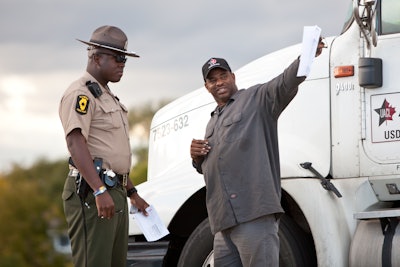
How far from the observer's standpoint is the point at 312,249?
7.36 metres

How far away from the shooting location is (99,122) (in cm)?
641

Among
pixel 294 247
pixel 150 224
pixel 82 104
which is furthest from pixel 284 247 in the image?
pixel 82 104

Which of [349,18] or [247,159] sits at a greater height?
[349,18]

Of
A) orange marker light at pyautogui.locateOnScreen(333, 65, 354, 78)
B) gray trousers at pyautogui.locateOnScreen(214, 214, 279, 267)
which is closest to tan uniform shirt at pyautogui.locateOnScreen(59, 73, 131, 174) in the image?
gray trousers at pyautogui.locateOnScreen(214, 214, 279, 267)

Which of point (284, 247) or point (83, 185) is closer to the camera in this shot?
point (83, 185)

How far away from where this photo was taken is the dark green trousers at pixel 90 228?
249 inches

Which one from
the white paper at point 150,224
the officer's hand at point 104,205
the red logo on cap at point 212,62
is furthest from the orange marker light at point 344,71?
the officer's hand at point 104,205

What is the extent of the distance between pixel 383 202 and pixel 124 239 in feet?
5.98

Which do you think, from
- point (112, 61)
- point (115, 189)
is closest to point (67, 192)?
point (115, 189)

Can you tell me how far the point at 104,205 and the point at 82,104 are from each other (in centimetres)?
61

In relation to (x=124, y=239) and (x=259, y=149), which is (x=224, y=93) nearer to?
(x=259, y=149)

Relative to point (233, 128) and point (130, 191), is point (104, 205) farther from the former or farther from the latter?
point (233, 128)

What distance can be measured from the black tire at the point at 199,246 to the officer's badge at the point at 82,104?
1585 millimetres

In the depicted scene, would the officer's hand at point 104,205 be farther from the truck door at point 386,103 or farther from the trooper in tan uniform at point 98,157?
the truck door at point 386,103
